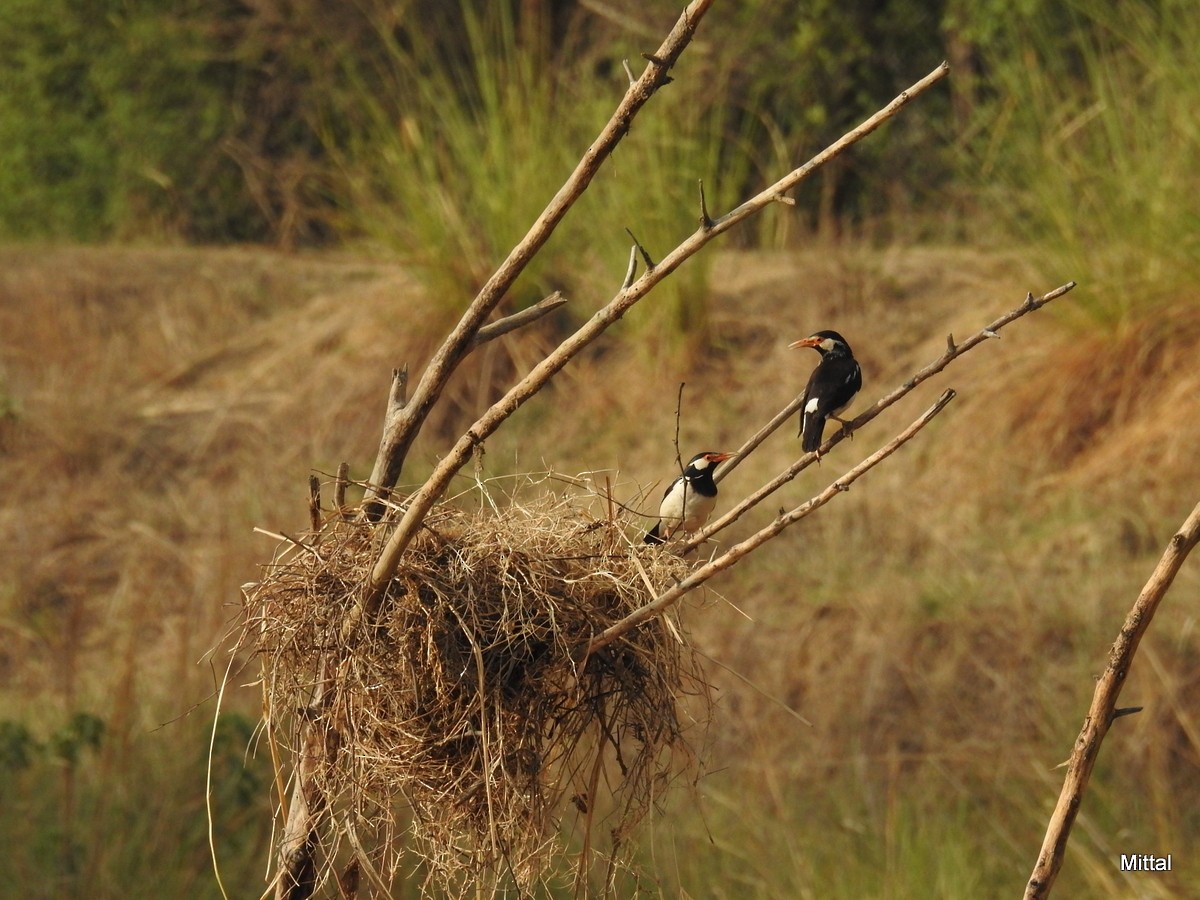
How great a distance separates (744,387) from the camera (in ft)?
29.7

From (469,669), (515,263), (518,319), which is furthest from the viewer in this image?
(469,669)

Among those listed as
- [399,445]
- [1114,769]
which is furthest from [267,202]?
[399,445]

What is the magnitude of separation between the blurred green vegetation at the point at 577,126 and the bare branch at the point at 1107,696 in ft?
19.9

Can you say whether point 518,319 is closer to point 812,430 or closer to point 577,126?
point 812,430

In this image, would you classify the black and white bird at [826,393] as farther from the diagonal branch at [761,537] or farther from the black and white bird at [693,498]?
the diagonal branch at [761,537]

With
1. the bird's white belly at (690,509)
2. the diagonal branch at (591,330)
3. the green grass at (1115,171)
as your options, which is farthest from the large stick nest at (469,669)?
the green grass at (1115,171)

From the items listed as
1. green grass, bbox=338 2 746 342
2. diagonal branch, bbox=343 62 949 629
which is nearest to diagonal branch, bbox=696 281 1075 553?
diagonal branch, bbox=343 62 949 629

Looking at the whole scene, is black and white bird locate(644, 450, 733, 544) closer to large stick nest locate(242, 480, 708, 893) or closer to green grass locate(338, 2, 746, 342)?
large stick nest locate(242, 480, 708, 893)

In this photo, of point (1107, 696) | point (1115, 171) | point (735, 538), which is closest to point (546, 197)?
point (735, 538)

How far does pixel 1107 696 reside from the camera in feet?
6.40

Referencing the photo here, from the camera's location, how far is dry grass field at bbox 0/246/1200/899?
217 inches

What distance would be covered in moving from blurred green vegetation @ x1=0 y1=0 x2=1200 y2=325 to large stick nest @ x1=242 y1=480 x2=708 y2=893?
575cm

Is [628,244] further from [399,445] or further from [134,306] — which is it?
[399,445]

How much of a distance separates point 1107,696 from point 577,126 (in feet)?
25.7
